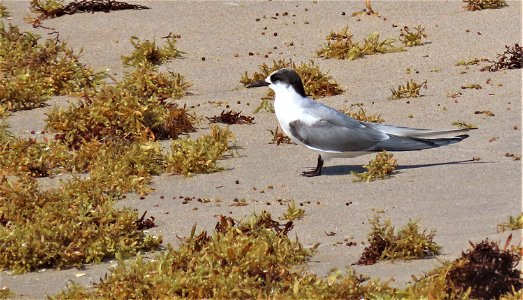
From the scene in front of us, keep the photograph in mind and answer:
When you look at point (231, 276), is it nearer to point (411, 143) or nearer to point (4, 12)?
point (411, 143)

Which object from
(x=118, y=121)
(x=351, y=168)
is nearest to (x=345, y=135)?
(x=351, y=168)

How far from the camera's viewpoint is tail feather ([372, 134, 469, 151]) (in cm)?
877

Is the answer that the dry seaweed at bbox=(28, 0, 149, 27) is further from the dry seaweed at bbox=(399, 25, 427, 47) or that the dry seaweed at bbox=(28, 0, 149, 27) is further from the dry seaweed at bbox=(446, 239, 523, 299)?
the dry seaweed at bbox=(446, 239, 523, 299)

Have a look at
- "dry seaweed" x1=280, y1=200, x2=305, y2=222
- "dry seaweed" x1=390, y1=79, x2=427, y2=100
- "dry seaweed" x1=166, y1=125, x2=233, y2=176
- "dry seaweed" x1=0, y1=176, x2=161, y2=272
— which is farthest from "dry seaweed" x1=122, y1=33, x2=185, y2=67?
"dry seaweed" x1=280, y1=200, x2=305, y2=222

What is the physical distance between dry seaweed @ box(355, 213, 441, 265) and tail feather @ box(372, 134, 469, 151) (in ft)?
7.24

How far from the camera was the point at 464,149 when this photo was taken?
898 cm

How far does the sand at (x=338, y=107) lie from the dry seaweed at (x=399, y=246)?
Answer: 0.21 ft

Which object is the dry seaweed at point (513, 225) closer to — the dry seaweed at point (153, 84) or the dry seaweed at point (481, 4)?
the dry seaweed at point (153, 84)

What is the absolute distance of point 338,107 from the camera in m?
10.3

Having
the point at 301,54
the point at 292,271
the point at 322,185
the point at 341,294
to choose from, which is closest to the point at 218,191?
the point at 322,185

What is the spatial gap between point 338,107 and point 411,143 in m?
1.59

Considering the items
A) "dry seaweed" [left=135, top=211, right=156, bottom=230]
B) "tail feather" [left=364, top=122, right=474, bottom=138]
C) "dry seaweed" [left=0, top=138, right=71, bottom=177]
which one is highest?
"tail feather" [left=364, top=122, right=474, bottom=138]

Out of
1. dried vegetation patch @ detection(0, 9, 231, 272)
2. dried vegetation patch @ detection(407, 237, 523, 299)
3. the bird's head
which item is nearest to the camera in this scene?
dried vegetation patch @ detection(407, 237, 523, 299)

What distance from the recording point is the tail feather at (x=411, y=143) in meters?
8.77
